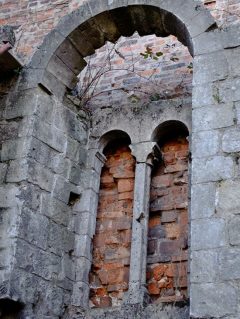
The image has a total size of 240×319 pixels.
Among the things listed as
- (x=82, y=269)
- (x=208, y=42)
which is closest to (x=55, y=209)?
(x=82, y=269)

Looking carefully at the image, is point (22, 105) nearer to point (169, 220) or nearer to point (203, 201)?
point (169, 220)

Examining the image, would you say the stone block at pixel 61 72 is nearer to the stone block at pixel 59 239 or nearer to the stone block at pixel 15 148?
the stone block at pixel 15 148

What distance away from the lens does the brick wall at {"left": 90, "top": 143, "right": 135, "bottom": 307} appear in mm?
5324

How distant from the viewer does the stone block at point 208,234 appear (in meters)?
4.10

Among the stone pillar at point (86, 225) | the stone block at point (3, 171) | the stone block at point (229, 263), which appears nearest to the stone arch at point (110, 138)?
the stone pillar at point (86, 225)

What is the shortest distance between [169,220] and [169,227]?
0.06m

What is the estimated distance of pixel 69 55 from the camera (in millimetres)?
5652

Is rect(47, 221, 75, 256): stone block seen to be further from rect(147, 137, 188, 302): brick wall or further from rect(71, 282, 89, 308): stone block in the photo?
rect(147, 137, 188, 302): brick wall

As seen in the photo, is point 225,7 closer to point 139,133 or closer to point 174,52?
point 174,52

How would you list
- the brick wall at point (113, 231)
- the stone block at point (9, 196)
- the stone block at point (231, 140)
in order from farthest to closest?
the brick wall at point (113, 231)
the stone block at point (9, 196)
the stone block at point (231, 140)

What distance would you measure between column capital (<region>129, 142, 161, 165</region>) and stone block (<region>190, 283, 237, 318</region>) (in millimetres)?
1772

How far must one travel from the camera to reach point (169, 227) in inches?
211

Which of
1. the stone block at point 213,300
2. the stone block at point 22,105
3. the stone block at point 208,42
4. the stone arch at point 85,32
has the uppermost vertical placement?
the stone arch at point 85,32

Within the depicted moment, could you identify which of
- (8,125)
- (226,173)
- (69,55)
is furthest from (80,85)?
(226,173)
